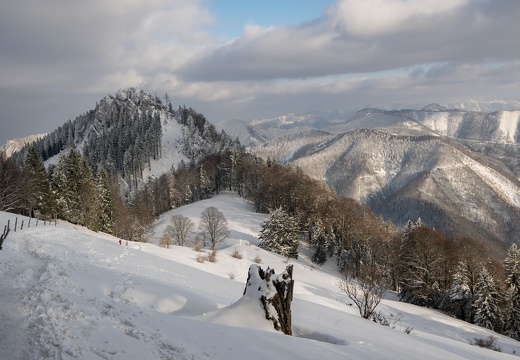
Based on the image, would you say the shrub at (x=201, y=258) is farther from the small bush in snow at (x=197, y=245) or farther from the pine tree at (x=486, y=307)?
the pine tree at (x=486, y=307)

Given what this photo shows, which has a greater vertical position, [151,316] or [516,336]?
[151,316]

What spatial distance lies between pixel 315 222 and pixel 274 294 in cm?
5776

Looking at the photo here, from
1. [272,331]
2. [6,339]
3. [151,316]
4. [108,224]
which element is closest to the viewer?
[6,339]

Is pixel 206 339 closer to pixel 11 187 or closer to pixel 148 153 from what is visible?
pixel 11 187

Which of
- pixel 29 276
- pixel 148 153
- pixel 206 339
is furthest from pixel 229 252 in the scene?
pixel 148 153

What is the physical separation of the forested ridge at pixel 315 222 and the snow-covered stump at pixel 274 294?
10.2 metres

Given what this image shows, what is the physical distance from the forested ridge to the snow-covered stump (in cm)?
1024

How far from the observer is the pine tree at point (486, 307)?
35719mm

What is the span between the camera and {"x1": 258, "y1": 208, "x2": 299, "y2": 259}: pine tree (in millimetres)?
55812

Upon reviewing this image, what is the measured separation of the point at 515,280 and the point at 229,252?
31835 millimetres

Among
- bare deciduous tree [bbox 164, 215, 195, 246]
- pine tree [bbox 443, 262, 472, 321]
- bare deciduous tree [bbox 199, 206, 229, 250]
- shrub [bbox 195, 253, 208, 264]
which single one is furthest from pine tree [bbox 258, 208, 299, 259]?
pine tree [bbox 443, 262, 472, 321]

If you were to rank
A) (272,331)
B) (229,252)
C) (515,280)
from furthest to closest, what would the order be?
(229,252) < (515,280) < (272,331)

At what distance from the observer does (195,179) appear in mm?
104375

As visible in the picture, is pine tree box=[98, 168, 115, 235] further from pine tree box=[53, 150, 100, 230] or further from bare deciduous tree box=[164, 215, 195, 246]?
bare deciduous tree box=[164, 215, 195, 246]
